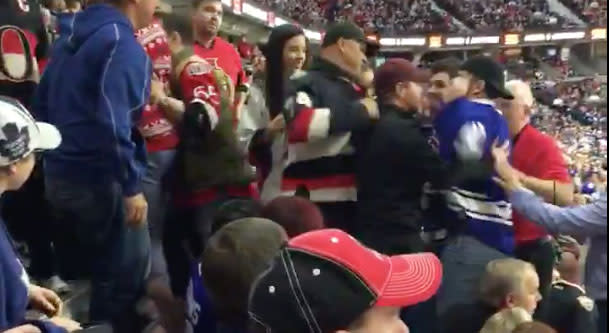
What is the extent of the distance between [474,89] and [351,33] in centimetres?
49

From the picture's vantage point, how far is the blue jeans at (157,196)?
298 cm

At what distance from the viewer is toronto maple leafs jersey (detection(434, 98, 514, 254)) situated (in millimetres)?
2771

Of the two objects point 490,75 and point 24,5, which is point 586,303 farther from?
point 24,5

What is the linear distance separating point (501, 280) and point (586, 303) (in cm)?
42

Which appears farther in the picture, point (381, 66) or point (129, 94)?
point (381, 66)

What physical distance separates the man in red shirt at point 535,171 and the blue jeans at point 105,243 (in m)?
1.34

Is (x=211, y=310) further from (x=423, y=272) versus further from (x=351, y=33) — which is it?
(x=351, y=33)

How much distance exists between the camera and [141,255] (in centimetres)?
259

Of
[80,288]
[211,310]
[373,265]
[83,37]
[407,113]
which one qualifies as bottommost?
[80,288]

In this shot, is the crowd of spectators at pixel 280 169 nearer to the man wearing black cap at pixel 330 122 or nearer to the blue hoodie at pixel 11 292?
the man wearing black cap at pixel 330 122

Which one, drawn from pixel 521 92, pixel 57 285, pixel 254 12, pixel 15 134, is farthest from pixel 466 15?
pixel 15 134

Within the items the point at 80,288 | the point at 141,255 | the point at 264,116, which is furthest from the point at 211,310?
the point at 264,116

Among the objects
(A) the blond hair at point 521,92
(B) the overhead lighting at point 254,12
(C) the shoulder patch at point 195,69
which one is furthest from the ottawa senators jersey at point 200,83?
(B) the overhead lighting at point 254,12

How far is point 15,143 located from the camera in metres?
1.77
